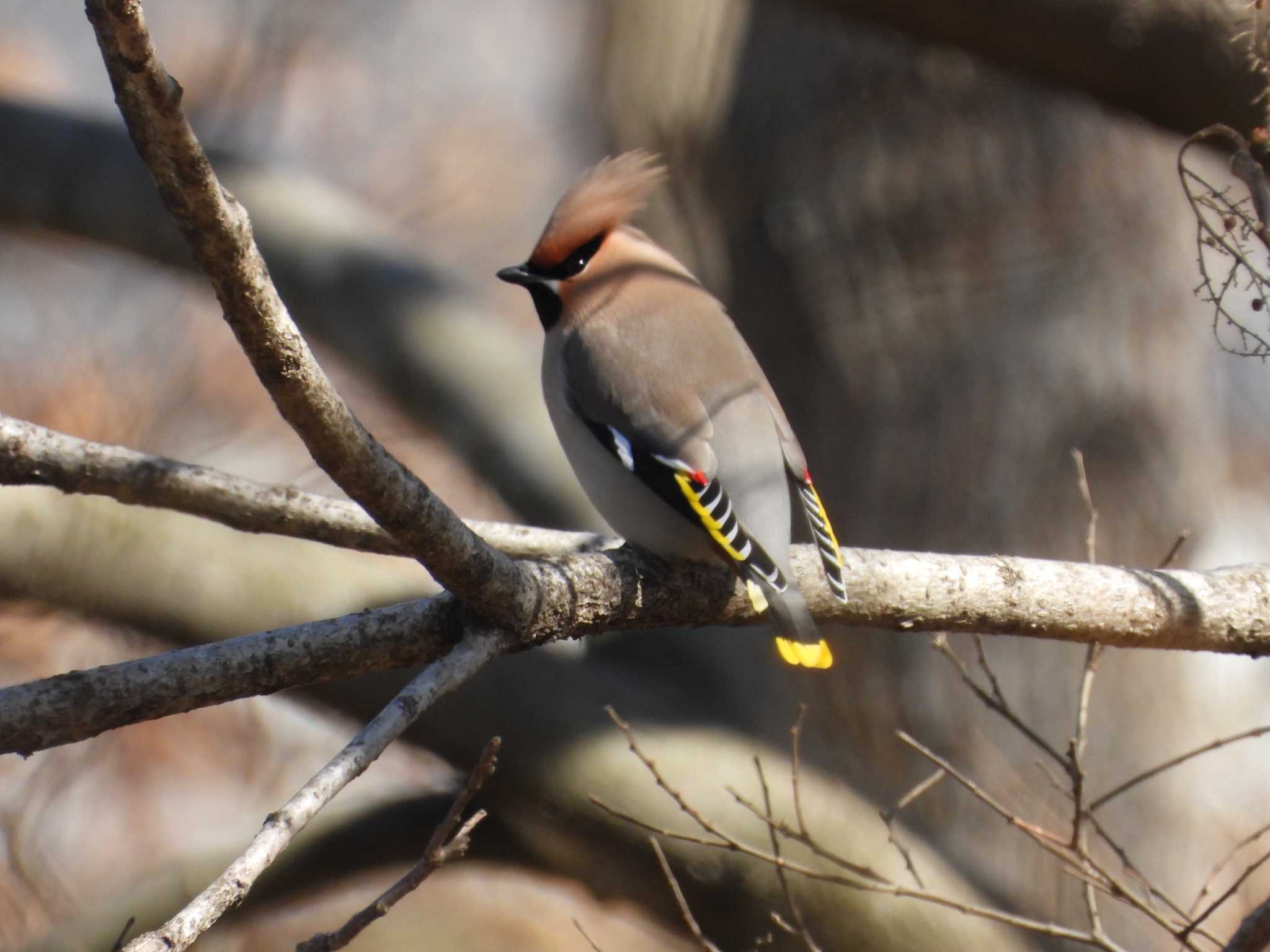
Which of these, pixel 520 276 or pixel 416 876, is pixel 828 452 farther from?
pixel 416 876

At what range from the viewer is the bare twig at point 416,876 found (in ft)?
4.88

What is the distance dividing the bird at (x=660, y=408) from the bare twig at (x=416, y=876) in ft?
3.24

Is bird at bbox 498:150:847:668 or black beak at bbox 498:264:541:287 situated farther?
black beak at bbox 498:264:541:287

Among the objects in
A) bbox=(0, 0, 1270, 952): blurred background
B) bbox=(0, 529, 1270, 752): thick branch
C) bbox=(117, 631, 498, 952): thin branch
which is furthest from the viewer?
bbox=(0, 0, 1270, 952): blurred background

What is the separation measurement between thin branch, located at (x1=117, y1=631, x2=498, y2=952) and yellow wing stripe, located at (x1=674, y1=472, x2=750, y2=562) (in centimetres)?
72

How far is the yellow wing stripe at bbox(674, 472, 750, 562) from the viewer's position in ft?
8.32

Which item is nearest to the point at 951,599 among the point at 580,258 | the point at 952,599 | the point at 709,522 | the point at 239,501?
the point at 952,599

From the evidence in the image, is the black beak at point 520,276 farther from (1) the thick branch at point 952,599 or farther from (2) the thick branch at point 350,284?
(2) the thick branch at point 350,284

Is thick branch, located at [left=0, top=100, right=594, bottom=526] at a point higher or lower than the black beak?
higher

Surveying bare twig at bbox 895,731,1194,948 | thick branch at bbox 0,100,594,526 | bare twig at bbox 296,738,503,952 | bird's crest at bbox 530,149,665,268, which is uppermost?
thick branch at bbox 0,100,594,526

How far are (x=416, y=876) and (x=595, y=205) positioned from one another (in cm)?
200

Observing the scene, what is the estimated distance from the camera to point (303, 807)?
1538mm

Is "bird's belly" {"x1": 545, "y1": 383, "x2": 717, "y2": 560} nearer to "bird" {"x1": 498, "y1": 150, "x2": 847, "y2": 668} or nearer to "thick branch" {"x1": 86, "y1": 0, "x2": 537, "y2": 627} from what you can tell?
"bird" {"x1": 498, "y1": 150, "x2": 847, "y2": 668}

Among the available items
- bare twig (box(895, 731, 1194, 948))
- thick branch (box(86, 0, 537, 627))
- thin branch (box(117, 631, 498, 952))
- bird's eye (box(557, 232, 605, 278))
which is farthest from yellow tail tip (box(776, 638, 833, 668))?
bird's eye (box(557, 232, 605, 278))
